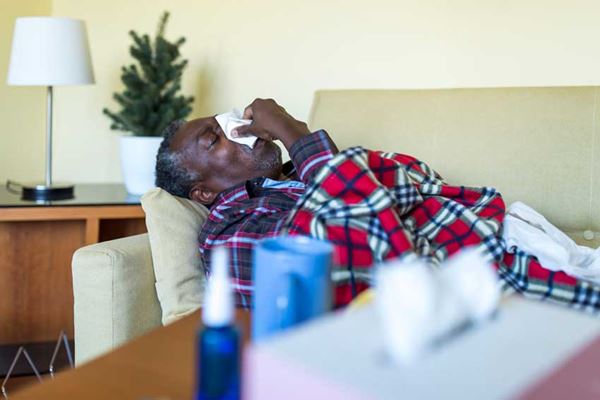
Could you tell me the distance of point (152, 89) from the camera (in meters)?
2.34

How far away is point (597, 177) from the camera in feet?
5.67

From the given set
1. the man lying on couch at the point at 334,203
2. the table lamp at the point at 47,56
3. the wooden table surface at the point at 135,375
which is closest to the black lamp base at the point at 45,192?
the table lamp at the point at 47,56

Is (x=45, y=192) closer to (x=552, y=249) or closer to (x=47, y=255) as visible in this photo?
(x=47, y=255)

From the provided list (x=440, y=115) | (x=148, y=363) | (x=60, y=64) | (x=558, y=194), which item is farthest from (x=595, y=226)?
(x=60, y=64)

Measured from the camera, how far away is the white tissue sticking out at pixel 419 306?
608 millimetres

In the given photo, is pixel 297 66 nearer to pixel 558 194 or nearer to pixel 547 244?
pixel 558 194

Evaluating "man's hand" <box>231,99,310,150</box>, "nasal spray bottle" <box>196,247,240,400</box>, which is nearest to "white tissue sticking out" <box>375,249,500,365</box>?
"nasal spray bottle" <box>196,247,240,400</box>

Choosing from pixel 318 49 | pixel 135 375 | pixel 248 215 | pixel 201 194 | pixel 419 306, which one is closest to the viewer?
pixel 419 306

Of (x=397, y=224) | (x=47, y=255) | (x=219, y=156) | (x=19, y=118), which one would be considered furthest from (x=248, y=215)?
(x=19, y=118)

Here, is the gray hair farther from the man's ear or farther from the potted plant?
the potted plant

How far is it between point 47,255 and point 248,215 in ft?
3.23

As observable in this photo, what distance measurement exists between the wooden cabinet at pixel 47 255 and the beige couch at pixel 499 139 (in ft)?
1.94

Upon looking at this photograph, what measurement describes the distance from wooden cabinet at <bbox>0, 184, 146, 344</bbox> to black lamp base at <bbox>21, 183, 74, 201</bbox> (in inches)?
1.2

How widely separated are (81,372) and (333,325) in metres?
0.35
